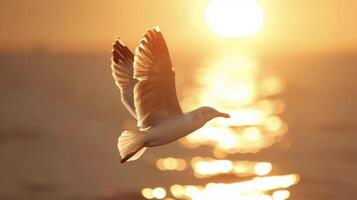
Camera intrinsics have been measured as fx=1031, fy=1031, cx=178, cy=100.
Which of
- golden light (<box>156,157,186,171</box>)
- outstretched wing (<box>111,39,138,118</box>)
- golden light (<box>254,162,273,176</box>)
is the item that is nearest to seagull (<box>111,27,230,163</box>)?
outstretched wing (<box>111,39,138,118</box>)

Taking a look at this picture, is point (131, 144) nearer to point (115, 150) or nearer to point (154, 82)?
point (154, 82)

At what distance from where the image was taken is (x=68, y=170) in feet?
57.7

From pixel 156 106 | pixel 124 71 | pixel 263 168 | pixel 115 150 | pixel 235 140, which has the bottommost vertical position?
pixel 156 106

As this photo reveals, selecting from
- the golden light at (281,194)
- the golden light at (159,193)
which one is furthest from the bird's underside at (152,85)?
the golden light at (281,194)

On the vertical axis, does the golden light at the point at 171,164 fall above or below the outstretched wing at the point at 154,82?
above

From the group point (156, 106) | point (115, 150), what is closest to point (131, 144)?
point (156, 106)

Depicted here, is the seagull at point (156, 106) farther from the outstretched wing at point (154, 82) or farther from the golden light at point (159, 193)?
the golden light at point (159, 193)

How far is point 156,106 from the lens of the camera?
Result: 6902mm

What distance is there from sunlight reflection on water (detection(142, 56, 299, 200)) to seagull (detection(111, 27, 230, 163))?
860 centimetres

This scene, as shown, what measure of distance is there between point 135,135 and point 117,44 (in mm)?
718

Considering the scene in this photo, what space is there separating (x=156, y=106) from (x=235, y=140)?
604 inches

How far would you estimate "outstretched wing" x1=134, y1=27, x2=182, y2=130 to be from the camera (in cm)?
671

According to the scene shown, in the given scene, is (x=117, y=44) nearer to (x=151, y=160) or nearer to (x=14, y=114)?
(x=151, y=160)

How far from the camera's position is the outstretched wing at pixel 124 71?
7355 mm
